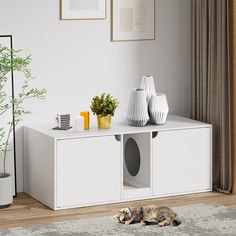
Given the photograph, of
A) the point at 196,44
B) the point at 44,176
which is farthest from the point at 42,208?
the point at 196,44

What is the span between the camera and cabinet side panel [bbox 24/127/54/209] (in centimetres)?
550

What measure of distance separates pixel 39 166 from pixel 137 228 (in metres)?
1.02

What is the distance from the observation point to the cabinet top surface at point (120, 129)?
18.1 feet

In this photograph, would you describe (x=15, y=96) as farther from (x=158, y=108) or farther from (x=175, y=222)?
(x=175, y=222)

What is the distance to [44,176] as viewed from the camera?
5.61m

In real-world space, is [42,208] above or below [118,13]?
below

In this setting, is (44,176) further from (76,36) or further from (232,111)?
(232,111)

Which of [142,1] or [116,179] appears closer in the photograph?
[116,179]

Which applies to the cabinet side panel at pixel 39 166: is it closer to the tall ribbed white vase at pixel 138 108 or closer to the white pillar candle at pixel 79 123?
the white pillar candle at pixel 79 123

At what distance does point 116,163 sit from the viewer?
18.6 feet

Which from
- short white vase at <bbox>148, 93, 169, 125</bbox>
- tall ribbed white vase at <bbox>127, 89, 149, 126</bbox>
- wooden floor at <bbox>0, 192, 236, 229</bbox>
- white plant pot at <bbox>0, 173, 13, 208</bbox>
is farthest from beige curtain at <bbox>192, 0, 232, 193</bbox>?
white plant pot at <bbox>0, 173, 13, 208</bbox>

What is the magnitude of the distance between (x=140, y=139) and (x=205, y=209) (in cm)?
77

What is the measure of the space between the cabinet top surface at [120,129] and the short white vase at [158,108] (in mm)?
53

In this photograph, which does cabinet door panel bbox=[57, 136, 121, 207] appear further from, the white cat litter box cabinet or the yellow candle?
the yellow candle
